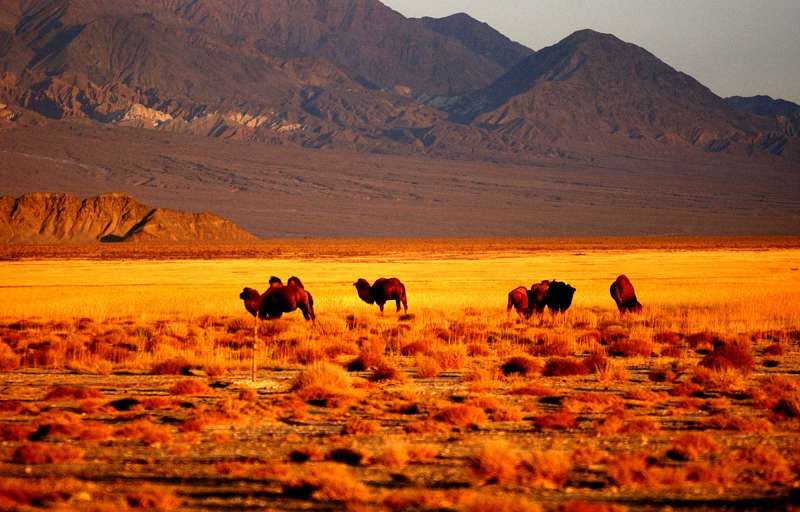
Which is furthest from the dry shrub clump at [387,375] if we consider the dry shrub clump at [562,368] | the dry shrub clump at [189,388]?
the dry shrub clump at [189,388]

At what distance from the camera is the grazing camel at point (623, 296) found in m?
29.2

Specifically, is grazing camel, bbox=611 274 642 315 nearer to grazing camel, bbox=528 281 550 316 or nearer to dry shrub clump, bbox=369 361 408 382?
grazing camel, bbox=528 281 550 316

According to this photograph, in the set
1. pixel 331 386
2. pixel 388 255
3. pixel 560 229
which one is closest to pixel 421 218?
pixel 560 229

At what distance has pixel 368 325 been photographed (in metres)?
27.1

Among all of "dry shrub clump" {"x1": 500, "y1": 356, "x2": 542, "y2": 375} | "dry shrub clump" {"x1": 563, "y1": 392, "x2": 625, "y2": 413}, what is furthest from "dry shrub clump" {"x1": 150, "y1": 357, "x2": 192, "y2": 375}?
"dry shrub clump" {"x1": 563, "y1": 392, "x2": 625, "y2": 413}

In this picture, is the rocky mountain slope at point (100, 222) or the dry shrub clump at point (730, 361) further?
the rocky mountain slope at point (100, 222)

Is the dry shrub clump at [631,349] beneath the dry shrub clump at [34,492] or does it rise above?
above

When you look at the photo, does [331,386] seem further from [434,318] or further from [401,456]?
[434,318]

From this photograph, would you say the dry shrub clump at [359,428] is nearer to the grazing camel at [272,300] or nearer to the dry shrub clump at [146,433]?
the dry shrub clump at [146,433]

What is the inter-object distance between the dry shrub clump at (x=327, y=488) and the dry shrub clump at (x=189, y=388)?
6286 mm

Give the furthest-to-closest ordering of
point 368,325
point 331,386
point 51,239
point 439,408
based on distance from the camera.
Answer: point 51,239 < point 368,325 < point 331,386 < point 439,408

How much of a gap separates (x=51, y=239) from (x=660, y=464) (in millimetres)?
127512

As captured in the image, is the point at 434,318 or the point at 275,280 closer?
the point at 275,280

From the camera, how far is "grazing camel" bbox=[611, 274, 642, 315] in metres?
29.2
